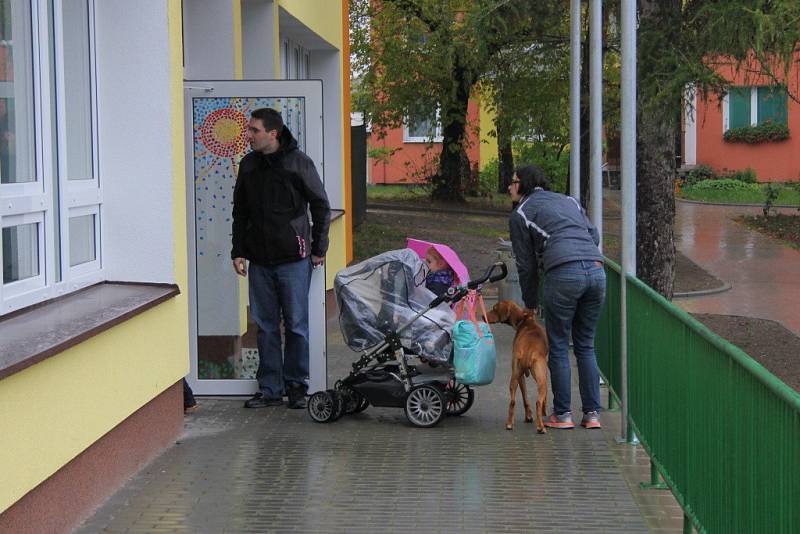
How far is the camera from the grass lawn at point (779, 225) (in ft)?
91.3

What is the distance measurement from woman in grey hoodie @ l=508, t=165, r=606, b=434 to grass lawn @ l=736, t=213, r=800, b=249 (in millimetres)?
18882

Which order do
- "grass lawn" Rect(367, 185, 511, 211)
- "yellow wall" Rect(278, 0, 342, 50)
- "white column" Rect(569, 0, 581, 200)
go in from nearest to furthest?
"white column" Rect(569, 0, 581, 200) < "yellow wall" Rect(278, 0, 342, 50) < "grass lawn" Rect(367, 185, 511, 211)

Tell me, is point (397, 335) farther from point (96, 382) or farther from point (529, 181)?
point (96, 382)

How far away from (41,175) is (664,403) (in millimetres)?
3123

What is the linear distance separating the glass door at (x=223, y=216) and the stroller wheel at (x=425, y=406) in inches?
39.0

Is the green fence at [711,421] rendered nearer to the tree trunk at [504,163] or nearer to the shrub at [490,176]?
the tree trunk at [504,163]

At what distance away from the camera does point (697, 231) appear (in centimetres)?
2991

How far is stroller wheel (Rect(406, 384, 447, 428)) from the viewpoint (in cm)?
837

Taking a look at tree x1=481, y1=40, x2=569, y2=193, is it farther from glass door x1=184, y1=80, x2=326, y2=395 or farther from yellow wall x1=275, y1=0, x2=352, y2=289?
glass door x1=184, y1=80, x2=326, y2=395

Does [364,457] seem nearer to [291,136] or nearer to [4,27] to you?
[291,136]

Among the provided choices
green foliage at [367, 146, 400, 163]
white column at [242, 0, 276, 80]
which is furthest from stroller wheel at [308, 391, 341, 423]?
green foliage at [367, 146, 400, 163]

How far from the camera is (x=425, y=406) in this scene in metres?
8.41

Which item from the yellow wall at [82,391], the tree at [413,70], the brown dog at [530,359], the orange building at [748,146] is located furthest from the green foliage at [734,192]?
the yellow wall at [82,391]

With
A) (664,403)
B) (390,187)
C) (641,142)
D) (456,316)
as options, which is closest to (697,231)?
(641,142)
